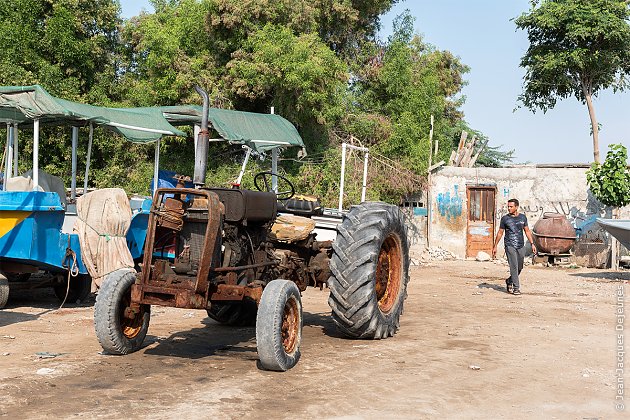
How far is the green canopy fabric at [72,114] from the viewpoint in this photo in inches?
408

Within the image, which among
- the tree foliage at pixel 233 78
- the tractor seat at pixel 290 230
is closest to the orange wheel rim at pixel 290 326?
the tractor seat at pixel 290 230

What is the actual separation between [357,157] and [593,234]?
7.29 m

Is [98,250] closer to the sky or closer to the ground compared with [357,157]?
closer to the ground

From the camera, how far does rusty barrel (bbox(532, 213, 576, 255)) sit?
19.7m

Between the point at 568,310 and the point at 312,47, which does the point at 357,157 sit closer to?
the point at 312,47

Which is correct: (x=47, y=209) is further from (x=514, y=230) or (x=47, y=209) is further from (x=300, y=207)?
(x=514, y=230)

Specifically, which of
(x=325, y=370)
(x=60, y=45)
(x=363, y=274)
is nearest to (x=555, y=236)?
(x=363, y=274)

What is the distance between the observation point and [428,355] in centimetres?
670

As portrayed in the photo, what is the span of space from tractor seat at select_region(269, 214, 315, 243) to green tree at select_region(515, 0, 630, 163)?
19.9 meters

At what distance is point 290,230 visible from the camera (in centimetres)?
753

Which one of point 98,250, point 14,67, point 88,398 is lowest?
point 88,398

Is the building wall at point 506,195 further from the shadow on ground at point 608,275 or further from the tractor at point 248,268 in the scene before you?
the tractor at point 248,268

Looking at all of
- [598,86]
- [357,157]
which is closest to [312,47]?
[357,157]

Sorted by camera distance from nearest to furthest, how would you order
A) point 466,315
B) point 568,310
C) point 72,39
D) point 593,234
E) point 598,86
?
point 466,315, point 568,310, point 593,234, point 72,39, point 598,86
